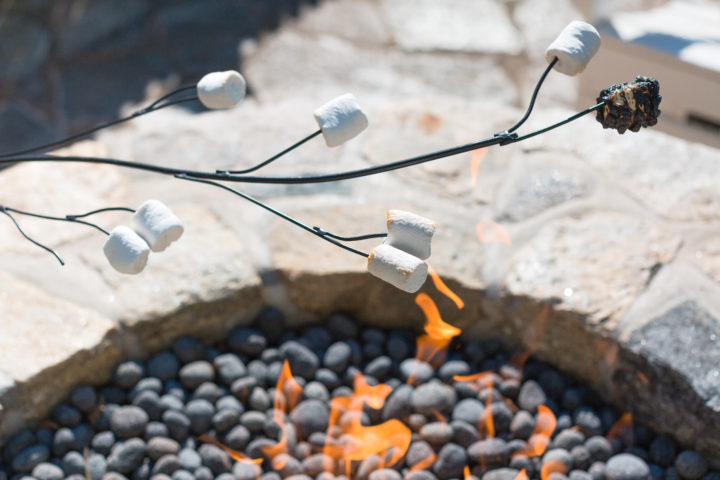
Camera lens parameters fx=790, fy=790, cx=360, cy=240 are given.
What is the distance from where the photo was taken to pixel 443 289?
2330 millimetres

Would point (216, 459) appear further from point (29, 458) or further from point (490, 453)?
point (490, 453)

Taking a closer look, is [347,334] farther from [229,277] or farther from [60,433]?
[60,433]

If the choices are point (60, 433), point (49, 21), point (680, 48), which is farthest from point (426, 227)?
point (49, 21)

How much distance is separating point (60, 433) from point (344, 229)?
989mm

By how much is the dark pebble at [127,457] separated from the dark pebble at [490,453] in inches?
34.6

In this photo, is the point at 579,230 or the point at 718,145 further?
the point at 718,145

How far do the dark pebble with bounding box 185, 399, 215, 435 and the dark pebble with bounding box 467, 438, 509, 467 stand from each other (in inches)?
28.4

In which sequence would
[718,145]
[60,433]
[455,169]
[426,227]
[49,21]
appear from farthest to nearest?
[49,21], [718,145], [455,169], [60,433], [426,227]

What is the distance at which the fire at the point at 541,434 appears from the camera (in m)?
2.12

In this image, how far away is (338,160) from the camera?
2693 mm

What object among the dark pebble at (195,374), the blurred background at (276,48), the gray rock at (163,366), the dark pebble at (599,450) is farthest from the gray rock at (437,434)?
the blurred background at (276,48)

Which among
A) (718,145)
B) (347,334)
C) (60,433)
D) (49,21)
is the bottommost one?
(60,433)

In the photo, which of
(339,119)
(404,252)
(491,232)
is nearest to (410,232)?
(404,252)

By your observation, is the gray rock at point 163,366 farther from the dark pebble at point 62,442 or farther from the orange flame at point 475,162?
the orange flame at point 475,162
